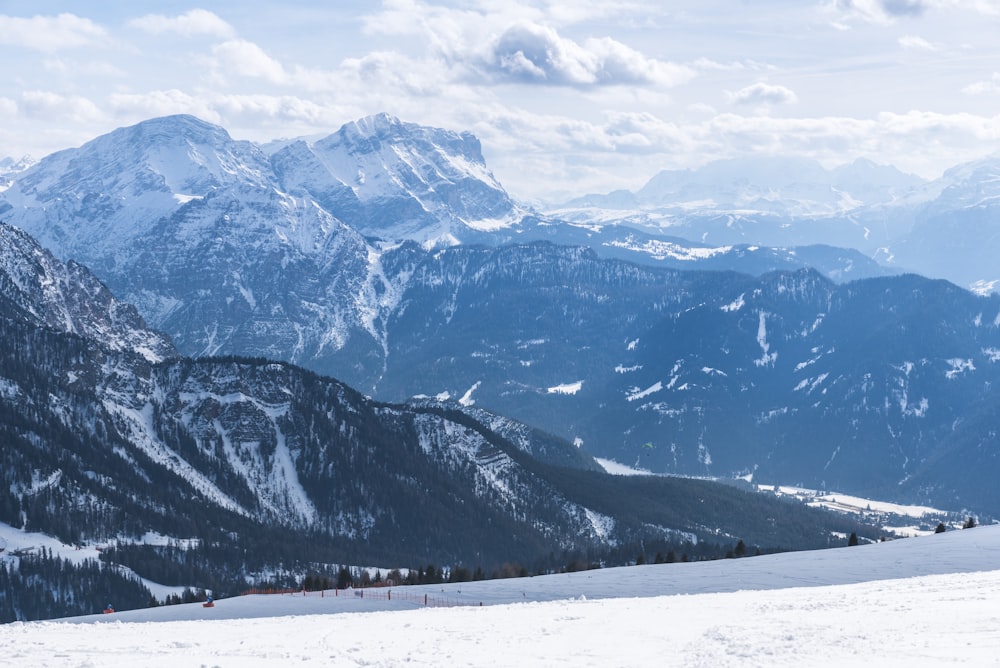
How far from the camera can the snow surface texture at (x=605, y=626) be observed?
268 ft

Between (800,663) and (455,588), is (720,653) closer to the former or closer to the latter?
(800,663)

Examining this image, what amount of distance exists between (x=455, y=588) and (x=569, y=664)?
68.4 meters

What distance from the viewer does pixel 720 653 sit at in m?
80.9

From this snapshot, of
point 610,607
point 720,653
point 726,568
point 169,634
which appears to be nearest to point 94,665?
point 169,634

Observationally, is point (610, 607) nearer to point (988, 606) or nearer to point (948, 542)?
point (988, 606)

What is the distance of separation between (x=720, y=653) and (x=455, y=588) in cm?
7044

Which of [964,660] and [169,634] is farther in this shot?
[169,634]

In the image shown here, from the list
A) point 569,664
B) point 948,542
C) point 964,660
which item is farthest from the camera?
point 948,542

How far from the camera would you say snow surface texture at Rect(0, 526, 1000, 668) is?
81.7 meters

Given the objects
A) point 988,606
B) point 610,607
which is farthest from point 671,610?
point 988,606

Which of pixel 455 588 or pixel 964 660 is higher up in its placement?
pixel 964 660

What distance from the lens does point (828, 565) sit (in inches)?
5906

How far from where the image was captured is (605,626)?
98125mm

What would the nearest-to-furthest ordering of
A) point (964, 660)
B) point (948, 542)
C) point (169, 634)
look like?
point (964, 660), point (169, 634), point (948, 542)
